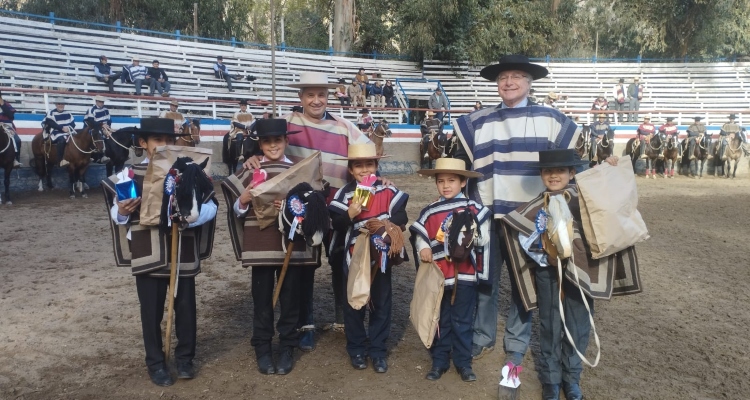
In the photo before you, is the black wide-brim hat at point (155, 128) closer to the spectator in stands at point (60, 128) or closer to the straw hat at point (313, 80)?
the straw hat at point (313, 80)

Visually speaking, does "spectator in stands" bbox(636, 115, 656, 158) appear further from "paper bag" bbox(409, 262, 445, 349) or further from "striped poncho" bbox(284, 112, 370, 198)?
"paper bag" bbox(409, 262, 445, 349)

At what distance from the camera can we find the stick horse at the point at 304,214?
404cm

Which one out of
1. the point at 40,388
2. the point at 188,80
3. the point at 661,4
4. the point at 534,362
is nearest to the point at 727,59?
the point at 661,4

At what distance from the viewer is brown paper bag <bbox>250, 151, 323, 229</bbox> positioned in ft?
13.3

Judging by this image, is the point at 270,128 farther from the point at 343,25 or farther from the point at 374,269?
the point at 343,25

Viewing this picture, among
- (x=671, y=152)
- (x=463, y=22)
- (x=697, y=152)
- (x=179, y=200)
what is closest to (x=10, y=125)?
(x=179, y=200)

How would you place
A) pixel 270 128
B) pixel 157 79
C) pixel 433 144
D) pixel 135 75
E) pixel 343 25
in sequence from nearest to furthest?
1. pixel 270 128
2. pixel 433 144
3. pixel 135 75
4. pixel 157 79
5. pixel 343 25

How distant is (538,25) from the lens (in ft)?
101

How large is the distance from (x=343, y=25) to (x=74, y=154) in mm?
17678

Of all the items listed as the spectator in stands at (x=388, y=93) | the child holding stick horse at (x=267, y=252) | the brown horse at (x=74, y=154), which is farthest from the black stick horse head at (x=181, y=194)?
the spectator in stands at (x=388, y=93)

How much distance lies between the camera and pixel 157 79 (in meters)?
21.2

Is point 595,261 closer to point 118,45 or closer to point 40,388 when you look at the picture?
point 40,388

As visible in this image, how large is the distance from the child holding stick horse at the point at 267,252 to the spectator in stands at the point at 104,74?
17992mm

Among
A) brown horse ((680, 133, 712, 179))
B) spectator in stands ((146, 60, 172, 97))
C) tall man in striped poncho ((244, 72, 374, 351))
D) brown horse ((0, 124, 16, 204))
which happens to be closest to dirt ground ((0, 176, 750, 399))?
tall man in striped poncho ((244, 72, 374, 351))
